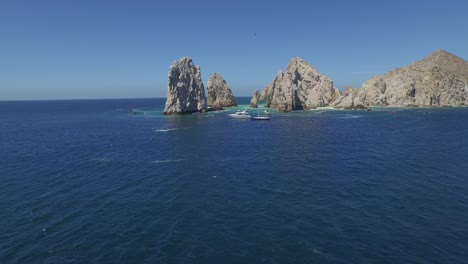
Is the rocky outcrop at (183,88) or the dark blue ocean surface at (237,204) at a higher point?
the rocky outcrop at (183,88)

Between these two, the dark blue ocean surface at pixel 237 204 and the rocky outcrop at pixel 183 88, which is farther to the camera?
the rocky outcrop at pixel 183 88

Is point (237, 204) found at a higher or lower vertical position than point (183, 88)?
lower

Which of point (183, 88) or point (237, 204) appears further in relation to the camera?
point (183, 88)

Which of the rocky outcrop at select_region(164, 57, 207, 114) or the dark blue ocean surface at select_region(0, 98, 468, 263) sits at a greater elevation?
the rocky outcrop at select_region(164, 57, 207, 114)

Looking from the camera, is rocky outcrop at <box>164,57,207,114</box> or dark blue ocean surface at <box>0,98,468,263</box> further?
rocky outcrop at <box>164,57,207,114</box>

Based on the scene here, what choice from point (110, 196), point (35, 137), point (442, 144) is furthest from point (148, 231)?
point (35, 137)

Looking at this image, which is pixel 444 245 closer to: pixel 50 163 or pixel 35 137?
pixel 50 163
